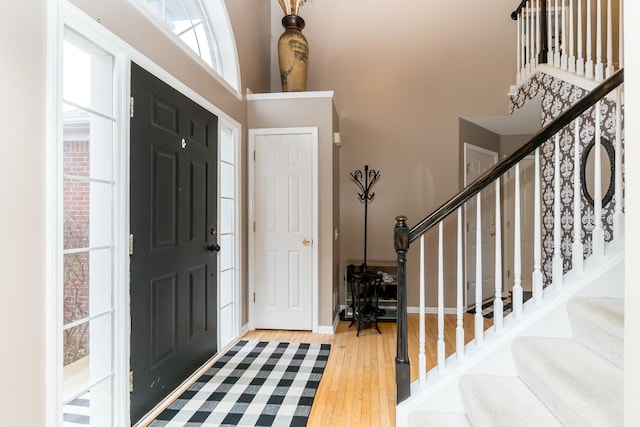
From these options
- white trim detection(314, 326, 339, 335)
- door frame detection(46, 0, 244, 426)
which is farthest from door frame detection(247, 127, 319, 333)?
door frame detection(46, 0, 244, 426)

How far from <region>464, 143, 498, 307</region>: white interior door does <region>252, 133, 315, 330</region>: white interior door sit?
2.10m

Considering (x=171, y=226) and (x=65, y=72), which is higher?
(x=65, y=72)

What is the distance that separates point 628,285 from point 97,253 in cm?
200

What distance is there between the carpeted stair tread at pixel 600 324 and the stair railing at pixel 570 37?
69.3 inches

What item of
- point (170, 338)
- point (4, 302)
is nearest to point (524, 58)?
point (170, 338)

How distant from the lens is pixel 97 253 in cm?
175

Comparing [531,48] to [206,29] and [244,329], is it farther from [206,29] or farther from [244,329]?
[244,329]

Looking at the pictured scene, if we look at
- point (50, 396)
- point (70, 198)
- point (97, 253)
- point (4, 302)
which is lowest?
point (50, 396)

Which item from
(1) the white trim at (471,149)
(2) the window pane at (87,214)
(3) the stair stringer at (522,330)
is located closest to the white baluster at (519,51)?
(1) the white trim at (471,149)

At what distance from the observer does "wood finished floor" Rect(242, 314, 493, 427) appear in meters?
2.03

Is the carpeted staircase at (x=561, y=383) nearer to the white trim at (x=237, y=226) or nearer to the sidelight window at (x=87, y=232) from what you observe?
the sidelight window at (x=87, y=232)

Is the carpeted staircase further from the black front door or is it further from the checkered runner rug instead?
the black front door

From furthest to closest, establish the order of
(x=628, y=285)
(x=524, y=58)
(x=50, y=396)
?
(x=524, y=58) → (x=50, y=396) → (x=628, y=285)

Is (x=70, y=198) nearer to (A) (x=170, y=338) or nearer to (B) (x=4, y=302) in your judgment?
(B) (x=4, y=302)
